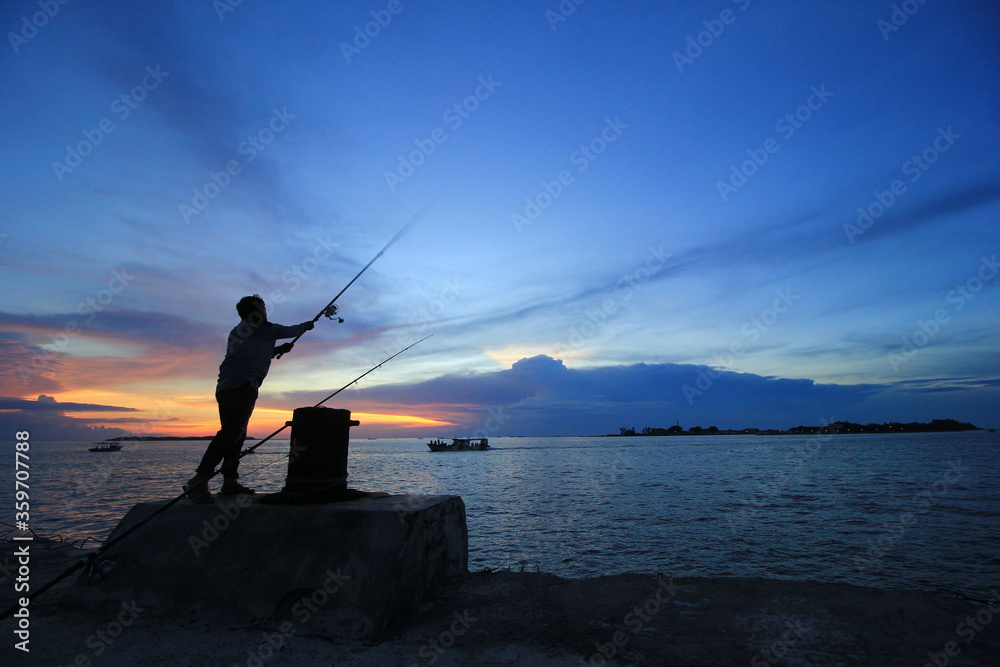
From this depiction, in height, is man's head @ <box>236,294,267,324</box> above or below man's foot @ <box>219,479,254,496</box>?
above

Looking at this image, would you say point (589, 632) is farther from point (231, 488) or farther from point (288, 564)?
point (231, 488)

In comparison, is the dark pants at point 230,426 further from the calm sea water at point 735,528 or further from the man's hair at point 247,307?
the calm sea water at point 735,528

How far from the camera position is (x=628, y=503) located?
2269cm

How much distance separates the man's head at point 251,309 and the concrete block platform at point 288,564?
195cm

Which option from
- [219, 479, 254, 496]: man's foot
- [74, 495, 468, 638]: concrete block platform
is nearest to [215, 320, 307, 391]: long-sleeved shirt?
[219, 479, 254, 496]: man's foot

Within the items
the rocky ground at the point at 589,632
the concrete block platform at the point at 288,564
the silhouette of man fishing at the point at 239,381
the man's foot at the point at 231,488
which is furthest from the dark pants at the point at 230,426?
the rocky ground at the point at 589,632

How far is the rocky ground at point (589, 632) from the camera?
11.7 feet

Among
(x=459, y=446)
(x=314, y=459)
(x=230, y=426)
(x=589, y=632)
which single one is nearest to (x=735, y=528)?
(x=589, y=632)

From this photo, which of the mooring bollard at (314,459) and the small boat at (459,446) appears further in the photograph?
the small boat at (459,446)

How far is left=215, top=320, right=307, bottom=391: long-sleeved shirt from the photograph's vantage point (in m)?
5.06

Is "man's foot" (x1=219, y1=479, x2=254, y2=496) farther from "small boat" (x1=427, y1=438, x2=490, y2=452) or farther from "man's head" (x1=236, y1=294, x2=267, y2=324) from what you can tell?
"small boat" (x1=427, y1=438, x2=490, y2=452)

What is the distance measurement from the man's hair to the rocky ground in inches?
117

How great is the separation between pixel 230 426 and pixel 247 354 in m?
0.78

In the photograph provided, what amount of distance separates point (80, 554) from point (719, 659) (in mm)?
8503
